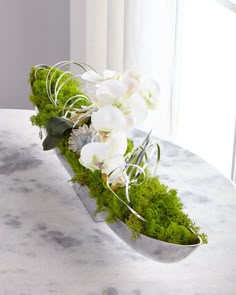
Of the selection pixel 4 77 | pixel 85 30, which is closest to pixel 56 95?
pixel 85 30

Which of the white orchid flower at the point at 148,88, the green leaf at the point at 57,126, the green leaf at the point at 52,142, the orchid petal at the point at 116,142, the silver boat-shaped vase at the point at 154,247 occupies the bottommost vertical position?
the silver boat-shaped vase at the point at 154,247

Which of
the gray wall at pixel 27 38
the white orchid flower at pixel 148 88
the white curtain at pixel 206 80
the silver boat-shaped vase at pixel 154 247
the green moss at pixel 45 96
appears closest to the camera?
the silver boat-shaped vase at pixel 154 247

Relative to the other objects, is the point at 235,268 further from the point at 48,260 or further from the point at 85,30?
the point at 85,30

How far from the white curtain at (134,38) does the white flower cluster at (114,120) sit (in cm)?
103

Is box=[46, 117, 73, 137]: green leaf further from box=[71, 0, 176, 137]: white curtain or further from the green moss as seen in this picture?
box=[71, 0, 176, 137]: white curtain

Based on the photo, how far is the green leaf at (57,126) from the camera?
1325 mm

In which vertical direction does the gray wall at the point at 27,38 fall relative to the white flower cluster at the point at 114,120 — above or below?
below

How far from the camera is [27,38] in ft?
9.32

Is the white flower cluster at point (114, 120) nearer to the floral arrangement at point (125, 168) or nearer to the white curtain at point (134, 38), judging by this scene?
the floral arrangement at point (125, 168)

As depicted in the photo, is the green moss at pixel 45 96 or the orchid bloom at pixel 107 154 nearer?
the orchid bloom at pixel 107 154

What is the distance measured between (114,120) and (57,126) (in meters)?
0.26

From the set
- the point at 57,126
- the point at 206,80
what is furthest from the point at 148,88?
the point at 206,80

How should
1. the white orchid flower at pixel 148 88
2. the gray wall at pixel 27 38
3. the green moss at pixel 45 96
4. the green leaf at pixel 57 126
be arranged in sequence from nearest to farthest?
the white orchid flower at pixel 148 88, the green leaf at pixel 57 126, the green moss at pixel 45 96, the gray wall at pixel 27 38

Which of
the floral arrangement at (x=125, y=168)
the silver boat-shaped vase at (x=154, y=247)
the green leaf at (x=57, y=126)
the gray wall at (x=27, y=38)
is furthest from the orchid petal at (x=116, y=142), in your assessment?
the gray wall at (x=27, y=38)
